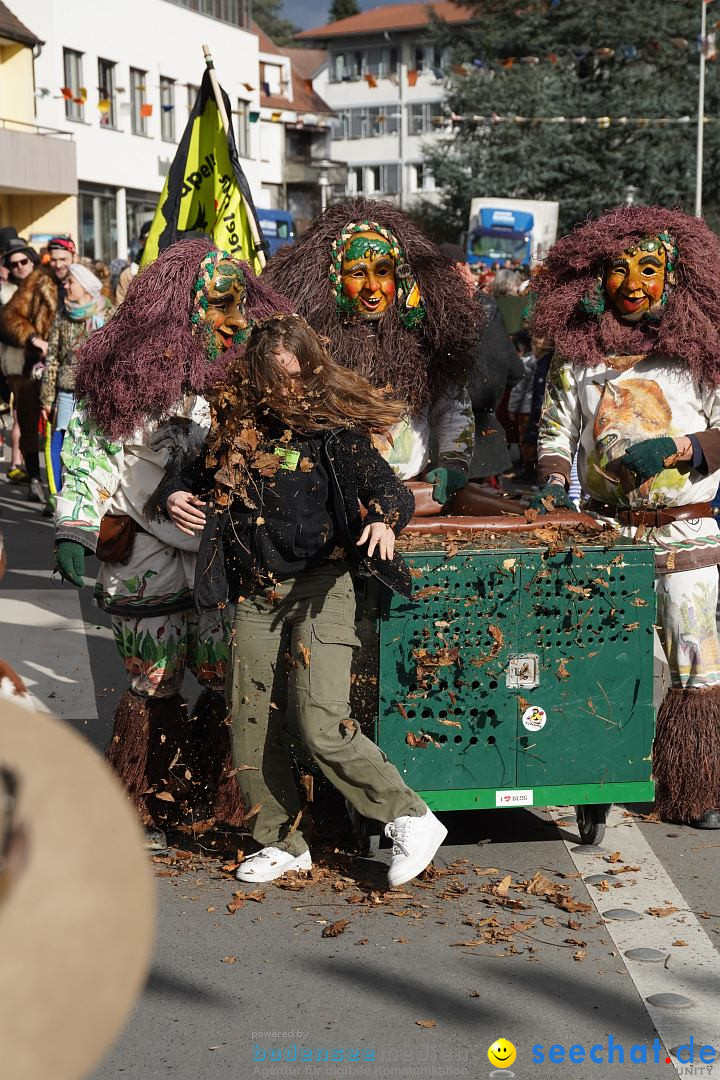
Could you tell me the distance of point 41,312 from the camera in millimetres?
11945

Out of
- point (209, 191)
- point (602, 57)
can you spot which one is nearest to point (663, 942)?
point (209, 191)

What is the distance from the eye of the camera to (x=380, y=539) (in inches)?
157

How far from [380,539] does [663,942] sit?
1327 mm

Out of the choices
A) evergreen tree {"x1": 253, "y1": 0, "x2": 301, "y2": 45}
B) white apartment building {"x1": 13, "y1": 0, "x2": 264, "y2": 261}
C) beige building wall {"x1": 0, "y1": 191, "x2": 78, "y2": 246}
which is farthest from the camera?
evergreen tree {"x1": 253, "y1": 0, "x2": 301, "y2": 45}

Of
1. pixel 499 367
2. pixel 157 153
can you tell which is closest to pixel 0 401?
pixel 499 367

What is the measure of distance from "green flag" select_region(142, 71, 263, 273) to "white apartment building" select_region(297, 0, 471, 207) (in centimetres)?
6372

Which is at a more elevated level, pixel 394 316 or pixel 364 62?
pixel 364 62

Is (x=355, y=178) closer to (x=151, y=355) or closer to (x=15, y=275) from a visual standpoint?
(x=15, y=275)

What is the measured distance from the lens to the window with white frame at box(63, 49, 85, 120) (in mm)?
34938

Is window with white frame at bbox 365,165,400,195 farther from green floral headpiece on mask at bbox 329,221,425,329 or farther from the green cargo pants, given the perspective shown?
the green cargo pants

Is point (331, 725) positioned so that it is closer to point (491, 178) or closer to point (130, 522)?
point (130, 522)

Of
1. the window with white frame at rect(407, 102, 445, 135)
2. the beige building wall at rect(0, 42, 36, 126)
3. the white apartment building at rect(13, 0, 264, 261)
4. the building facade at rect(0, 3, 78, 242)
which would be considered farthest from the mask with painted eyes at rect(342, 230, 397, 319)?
the window with white frame at rect(407, 102, 445, 135)

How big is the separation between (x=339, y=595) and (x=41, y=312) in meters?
8.40

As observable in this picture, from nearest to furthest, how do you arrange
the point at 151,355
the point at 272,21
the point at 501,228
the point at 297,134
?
the point at 151,355 → the point at 501,228 → the point at 297,134 → the point at 272,21
